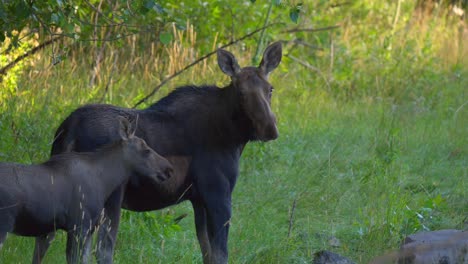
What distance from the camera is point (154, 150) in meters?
6.41

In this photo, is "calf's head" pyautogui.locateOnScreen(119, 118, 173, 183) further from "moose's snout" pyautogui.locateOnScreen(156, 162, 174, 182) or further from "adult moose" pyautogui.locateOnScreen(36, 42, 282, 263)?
"adult moose" pyautogui.locateOnScreen(36, 42, 282, 263)

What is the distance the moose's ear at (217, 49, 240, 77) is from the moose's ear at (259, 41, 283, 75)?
0.62ft

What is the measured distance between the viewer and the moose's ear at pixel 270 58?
6836 millimetres

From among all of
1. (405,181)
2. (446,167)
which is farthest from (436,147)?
(405,181)

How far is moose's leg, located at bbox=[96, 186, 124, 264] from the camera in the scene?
240 inches

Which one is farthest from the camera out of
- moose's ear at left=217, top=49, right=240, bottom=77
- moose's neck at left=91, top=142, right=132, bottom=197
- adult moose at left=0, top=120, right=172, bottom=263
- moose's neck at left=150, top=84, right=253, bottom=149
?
moose's ear at left=217, top=49, right=240, bottom=77

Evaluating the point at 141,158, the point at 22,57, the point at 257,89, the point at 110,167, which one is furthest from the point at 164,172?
the point at 22,57

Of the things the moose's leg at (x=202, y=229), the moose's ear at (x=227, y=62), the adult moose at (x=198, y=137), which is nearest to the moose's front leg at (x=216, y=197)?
the adult moose at (x=198, y=137)

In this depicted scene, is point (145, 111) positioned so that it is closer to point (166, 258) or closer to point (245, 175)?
point (166, 258)

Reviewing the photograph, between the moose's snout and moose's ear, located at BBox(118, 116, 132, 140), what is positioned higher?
moose's ear, located at BBox(118, 116, 132, 140)

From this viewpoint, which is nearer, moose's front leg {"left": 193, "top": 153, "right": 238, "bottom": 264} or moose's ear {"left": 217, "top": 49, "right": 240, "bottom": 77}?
moose's front leg {"left": 193, "top": 153, "right": 238, "bottom": 264}

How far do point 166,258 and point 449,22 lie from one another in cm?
1048

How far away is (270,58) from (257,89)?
443 mm

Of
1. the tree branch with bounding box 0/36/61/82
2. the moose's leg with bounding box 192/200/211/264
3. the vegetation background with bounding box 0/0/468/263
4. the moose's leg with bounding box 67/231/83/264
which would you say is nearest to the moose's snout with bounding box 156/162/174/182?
the moose's leg with bounding box 192/200/211/264
